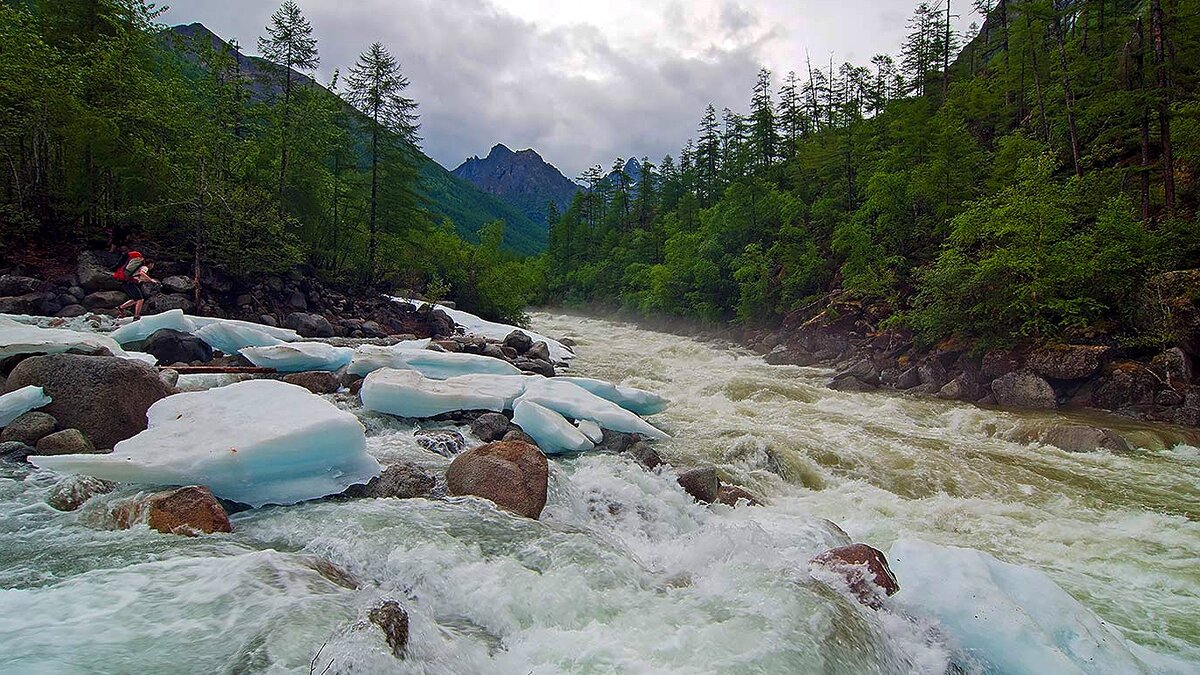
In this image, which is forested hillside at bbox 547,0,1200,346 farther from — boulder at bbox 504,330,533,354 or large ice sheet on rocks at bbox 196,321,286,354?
large ice sheet on rocks at bbox 196,321,286,354

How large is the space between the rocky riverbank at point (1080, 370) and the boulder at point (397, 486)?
13.7m

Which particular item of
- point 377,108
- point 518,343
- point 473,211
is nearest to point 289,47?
point 377,108

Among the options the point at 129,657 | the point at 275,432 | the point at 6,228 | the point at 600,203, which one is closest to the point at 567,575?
the point at 129,657

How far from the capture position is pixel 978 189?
70.6 ft

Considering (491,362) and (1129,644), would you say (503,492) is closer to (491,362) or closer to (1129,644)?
(1129,644)

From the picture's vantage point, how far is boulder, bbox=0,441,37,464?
6105 millimetres

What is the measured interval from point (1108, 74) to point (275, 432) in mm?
29904

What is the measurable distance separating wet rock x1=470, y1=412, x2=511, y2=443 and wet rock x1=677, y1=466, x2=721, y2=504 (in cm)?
332

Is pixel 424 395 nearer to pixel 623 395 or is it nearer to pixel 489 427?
pixel 489 427

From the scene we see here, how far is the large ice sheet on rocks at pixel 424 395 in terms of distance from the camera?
9.58 metres

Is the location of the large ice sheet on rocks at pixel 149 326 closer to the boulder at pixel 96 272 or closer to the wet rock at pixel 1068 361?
the boulder at pixel 96 272

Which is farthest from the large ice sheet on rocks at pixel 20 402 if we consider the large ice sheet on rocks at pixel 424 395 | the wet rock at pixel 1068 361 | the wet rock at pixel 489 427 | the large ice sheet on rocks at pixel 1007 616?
the wet rock at pixel 1068 361

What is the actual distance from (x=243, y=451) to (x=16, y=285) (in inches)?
576

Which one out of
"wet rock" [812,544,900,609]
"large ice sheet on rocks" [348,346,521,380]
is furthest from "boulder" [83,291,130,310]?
"wet rock" [812,544,900,609]
